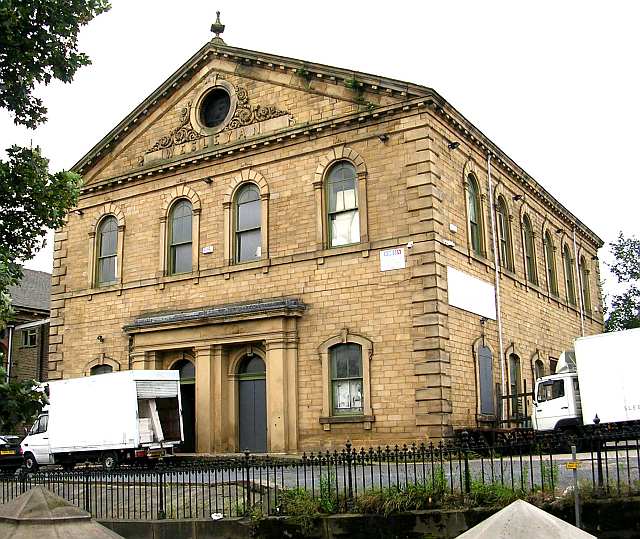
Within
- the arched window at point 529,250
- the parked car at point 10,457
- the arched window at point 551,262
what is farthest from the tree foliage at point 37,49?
the arched window at point 551,262

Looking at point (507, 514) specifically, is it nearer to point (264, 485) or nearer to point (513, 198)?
point (264, 485)

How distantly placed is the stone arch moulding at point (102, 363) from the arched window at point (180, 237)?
11.8 feet

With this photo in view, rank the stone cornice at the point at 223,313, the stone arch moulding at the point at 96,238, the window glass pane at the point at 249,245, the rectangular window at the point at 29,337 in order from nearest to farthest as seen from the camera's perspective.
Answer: the stone cornice at the point at 223,313
the window glass pane at the point at 249,245
the stone arch moulding at the point at 96,238
the rectangular window at the point at 29,337

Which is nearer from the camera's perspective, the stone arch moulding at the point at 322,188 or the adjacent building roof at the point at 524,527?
the adjacent building roof at the point at 524,527

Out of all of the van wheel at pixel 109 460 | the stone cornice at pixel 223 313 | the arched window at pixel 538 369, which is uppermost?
the stone cornice at pixel 223 313

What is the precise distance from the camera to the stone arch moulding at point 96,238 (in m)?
28.6

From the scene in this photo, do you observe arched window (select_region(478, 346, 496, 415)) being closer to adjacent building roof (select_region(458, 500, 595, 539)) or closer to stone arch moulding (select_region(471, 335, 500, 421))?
stone arch moulding (select_region(471, 335, 500, 421))

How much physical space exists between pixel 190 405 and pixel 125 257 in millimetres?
5883

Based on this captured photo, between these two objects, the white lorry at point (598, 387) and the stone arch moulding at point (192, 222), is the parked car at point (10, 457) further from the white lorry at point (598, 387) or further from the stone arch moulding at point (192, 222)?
the white lorry at point (598, 387)

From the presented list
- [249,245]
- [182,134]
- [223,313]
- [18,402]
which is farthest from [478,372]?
[18,402]

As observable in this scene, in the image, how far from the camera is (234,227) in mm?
26000

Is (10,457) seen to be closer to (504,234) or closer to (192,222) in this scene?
(192,222)

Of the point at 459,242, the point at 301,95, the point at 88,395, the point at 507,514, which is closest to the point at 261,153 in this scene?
the point at 301,95

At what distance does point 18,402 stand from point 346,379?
596 inches
